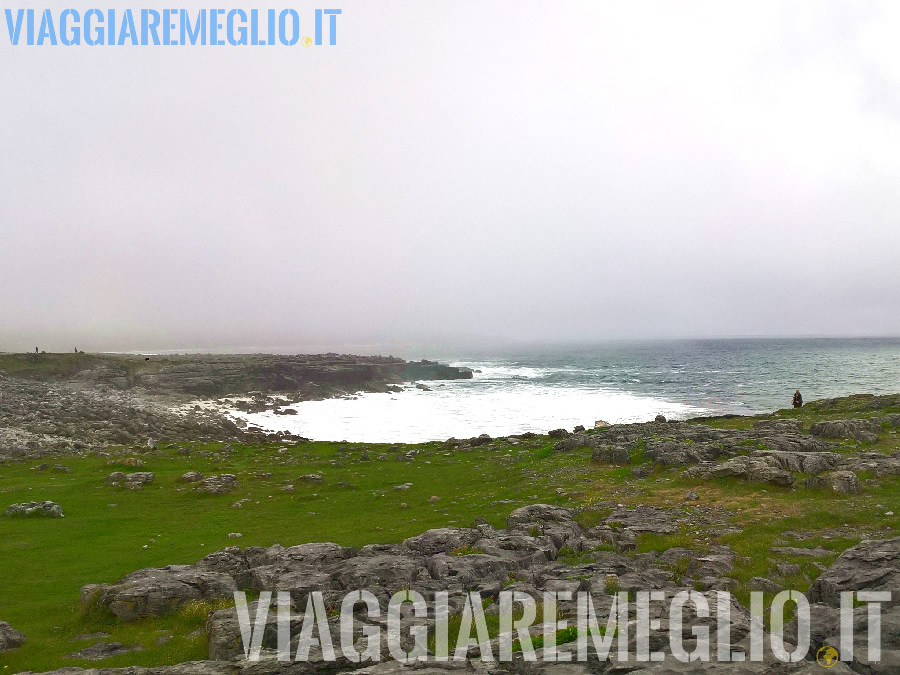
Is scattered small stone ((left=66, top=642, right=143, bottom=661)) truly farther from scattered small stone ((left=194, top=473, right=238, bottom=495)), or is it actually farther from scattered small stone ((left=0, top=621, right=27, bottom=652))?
scattered small stone ((left=194, top=473, right=238, bottom=495))

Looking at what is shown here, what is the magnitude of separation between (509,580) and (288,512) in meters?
16.3

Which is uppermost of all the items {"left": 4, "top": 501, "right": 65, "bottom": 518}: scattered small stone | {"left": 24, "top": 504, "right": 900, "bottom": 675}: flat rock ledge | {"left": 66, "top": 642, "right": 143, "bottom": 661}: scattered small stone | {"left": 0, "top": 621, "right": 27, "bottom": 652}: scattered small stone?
Answer: {"left": 24, "top": 504, "right": 900, "bottom": 675}: flat rock ledge

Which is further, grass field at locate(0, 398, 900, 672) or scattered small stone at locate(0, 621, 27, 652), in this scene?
grass field at locate(0, 398, 900, 672)

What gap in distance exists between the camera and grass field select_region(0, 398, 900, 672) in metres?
13.5

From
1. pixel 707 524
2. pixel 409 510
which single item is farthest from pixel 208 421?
pixel 707 524

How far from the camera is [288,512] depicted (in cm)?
2559

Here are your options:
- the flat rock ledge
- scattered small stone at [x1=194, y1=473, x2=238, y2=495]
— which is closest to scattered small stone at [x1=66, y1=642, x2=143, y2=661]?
the flat rock ledge

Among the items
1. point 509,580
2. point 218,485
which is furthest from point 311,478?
point 509,580

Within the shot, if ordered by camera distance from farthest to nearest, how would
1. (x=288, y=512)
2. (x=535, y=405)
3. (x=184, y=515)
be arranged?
(x=535, y=405)
(x=288, y=512)
(x=184, y=515)

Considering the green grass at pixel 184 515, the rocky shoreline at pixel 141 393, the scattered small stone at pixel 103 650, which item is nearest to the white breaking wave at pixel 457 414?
the rocky shoreline at pixel 141 393

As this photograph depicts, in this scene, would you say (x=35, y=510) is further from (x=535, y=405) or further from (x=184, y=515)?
(x=535, y=405)

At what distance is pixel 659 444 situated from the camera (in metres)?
29.9

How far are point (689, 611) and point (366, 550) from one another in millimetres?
10900

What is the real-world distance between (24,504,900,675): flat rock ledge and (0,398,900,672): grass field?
3.21 feet
